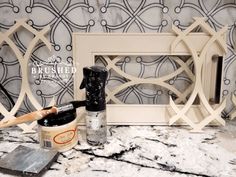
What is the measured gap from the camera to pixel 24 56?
0.90m

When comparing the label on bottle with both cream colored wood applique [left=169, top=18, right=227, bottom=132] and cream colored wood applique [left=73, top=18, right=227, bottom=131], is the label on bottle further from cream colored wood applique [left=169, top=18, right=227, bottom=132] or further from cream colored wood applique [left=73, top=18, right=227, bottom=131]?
cream colored wood applique [left=169, top=18, right=227, bottom=132]

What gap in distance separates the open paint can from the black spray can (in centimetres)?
5

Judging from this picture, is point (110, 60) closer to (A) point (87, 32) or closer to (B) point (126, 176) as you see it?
(A) point (87, 32)

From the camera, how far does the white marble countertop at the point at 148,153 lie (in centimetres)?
71

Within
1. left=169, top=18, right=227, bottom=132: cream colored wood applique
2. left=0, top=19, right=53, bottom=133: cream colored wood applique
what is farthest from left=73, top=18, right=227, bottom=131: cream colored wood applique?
left=0, top=19, right=53, bottom=133: cream colored wood applique

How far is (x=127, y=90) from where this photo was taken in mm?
969

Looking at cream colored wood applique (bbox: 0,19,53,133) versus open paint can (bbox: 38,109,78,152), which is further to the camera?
cream colored wood applique (bbox: 0,19,53,133)

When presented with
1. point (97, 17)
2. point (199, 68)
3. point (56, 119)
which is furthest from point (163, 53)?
point (56, 119)

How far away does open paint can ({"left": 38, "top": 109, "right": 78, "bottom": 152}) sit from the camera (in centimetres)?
77

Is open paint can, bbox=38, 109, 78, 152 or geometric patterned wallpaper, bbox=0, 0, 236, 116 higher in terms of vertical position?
geometric patterned wallpaper, bbox=0, 0, 236, 116

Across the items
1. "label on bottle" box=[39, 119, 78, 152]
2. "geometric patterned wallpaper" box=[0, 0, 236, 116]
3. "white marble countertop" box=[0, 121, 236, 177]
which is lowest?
"white marble countertop" box=[0, 121, 236, 177]

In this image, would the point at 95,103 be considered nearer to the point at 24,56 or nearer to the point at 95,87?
the point at 95,87

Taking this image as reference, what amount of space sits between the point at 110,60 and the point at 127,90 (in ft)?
0.38

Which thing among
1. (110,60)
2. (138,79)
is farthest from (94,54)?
(138,79)
